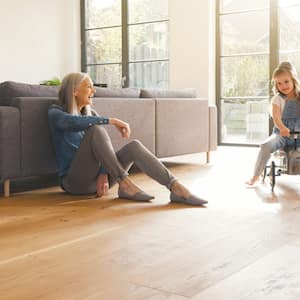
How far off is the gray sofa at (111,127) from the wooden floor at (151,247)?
8.9 inches

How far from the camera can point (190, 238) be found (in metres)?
2.19

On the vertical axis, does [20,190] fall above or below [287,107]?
below

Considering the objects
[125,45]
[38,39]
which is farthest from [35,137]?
[38,39]

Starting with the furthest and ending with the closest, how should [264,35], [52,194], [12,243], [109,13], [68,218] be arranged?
[109,13] → [264,35] → [52,194] → [68,218] → [12,243]

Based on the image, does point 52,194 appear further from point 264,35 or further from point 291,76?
point 264,35

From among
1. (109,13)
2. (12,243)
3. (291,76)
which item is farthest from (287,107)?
(109,13)

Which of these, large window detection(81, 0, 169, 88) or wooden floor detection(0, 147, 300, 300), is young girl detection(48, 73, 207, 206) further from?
large window detection(81, 0, 169, 88)

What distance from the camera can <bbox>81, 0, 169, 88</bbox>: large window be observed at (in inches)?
300

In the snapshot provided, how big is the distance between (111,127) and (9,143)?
94cm

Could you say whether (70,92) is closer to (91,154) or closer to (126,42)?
(91,154)

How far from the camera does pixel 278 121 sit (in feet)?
11.7

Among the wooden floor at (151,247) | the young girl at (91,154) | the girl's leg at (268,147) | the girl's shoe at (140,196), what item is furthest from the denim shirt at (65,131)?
the girl's leg at (268,147)

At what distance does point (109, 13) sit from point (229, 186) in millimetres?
5201

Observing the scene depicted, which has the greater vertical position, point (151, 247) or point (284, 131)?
point (284, 131)
